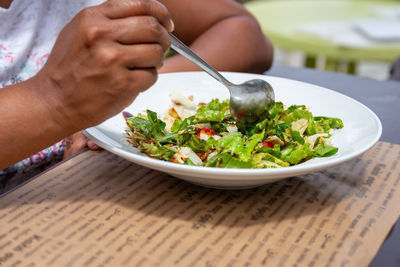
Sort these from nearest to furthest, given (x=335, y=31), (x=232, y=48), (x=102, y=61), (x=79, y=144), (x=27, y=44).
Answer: (x=102, y=61) → (x=79, y=144) → (x=27, y=44) → (x=232, y=48) → (x=335, y=31)

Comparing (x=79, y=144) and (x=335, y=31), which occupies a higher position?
(x=79, y=144)

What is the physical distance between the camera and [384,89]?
1309 millimetres

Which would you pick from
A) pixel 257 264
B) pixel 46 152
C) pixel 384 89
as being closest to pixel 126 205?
pixel 257 264

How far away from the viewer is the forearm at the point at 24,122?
2.14 feet

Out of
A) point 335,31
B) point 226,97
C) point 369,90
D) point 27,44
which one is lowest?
point 335,31

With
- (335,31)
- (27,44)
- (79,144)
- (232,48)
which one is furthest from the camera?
(335,31)

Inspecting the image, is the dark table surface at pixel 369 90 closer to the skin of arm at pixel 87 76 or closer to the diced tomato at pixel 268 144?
the diced tomato at pixel 268 144

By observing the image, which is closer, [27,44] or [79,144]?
[79,144]

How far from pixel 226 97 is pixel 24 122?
0.51 metres

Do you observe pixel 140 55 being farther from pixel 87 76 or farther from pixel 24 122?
pixel 24 122

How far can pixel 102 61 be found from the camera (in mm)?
608

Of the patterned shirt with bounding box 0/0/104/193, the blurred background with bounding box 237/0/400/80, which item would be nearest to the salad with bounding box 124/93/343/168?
the patterned shirt with bounding box 0/0/104/193

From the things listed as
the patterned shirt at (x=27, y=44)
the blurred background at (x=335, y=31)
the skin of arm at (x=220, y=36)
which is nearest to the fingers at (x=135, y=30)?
the patterned shirt at (x=27, y=44)

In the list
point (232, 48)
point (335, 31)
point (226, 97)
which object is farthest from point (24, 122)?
point (335, 31)
